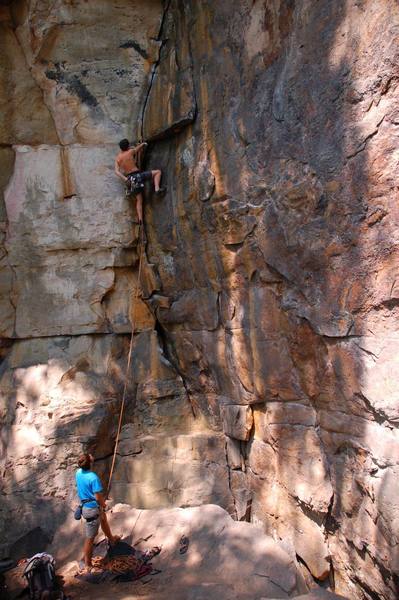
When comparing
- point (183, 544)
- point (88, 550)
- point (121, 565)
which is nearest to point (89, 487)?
point (88, 550)

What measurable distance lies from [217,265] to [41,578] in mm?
3149

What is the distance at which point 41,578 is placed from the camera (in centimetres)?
478

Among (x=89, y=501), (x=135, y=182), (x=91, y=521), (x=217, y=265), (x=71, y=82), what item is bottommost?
(x=91, y=521)

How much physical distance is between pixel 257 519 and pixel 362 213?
10.5 ft

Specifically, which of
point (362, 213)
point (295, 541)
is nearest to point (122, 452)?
point (295, 541)

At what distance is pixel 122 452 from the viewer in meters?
6.18

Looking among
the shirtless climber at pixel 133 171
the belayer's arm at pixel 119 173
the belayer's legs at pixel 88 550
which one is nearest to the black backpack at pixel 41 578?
the belayer's legs at pixel 88 550

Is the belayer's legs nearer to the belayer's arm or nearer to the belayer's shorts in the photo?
the belayer's shorts

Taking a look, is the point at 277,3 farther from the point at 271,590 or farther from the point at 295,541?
the point at 271,590

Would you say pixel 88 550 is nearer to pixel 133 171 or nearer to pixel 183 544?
pixel 183 544

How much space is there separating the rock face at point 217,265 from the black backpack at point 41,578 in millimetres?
1063

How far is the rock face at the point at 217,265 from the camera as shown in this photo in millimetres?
3766

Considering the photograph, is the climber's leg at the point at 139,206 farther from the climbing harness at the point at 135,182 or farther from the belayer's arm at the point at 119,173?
the belayer's arm at the point at 119,173

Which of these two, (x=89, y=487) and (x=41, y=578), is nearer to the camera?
(x=41, y=578)
